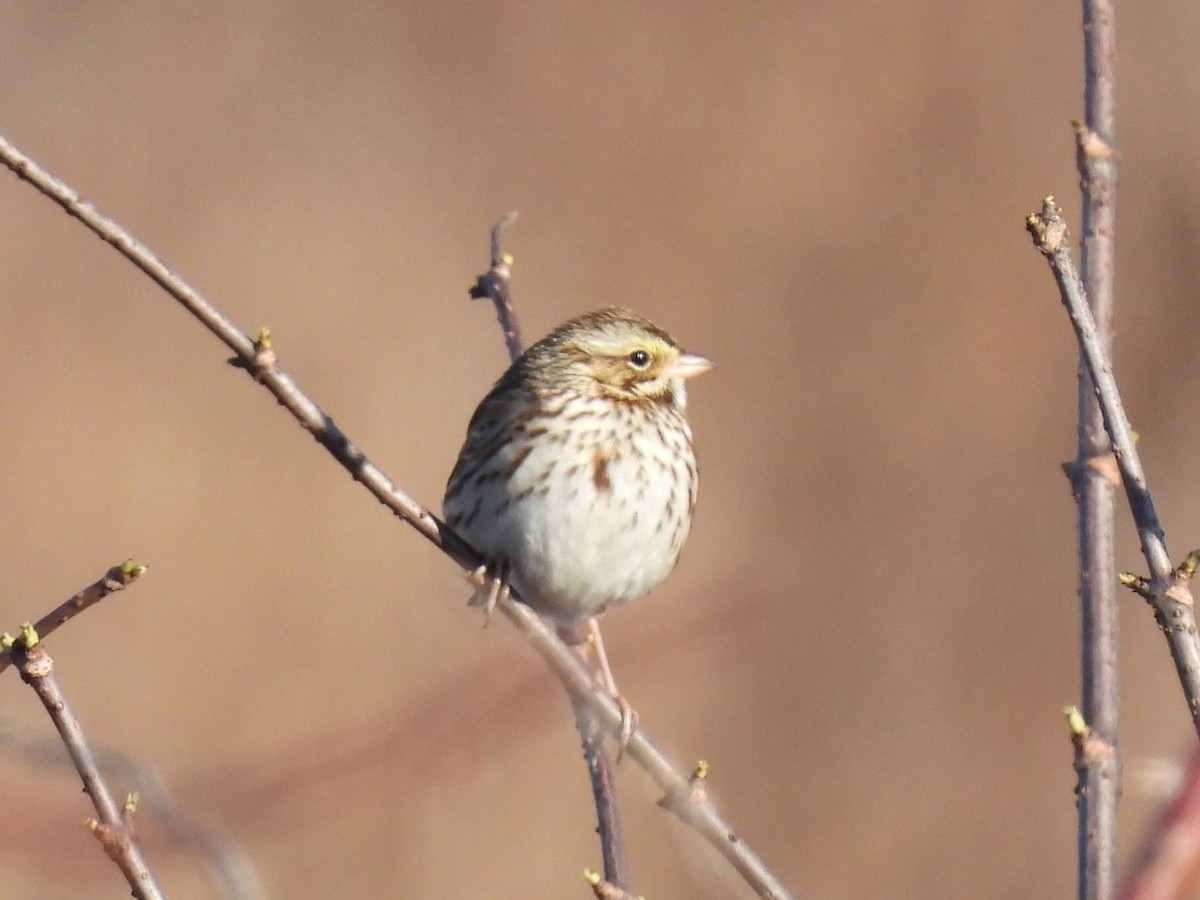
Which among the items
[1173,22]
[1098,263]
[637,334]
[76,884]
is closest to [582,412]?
[637,334]

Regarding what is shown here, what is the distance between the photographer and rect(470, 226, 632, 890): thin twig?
2928mm

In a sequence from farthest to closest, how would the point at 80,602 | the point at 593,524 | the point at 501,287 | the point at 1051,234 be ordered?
the point at 593,524, the point at 501,287, the point at 1051,234, the point at 80,602

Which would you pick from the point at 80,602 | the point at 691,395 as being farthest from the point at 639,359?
the point at 691,395

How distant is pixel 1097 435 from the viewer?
9.14 feet

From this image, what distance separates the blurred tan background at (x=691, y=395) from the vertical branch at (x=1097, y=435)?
489cm

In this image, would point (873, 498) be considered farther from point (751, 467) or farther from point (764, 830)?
point (764, 830)

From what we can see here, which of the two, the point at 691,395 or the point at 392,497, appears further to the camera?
the point at 691,395

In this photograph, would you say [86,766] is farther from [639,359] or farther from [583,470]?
[639,359]

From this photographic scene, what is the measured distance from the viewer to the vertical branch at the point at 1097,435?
2.62 metres

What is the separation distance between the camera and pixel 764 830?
27.5 feet

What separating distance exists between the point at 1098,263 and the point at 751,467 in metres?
6.39

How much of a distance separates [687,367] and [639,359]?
0.12 m

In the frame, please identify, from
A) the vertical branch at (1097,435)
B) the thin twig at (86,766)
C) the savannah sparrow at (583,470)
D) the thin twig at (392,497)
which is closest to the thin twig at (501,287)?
the savannah sparrow at (583,470)

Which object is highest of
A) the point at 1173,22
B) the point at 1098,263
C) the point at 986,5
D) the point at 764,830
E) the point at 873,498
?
the point at 986,5
